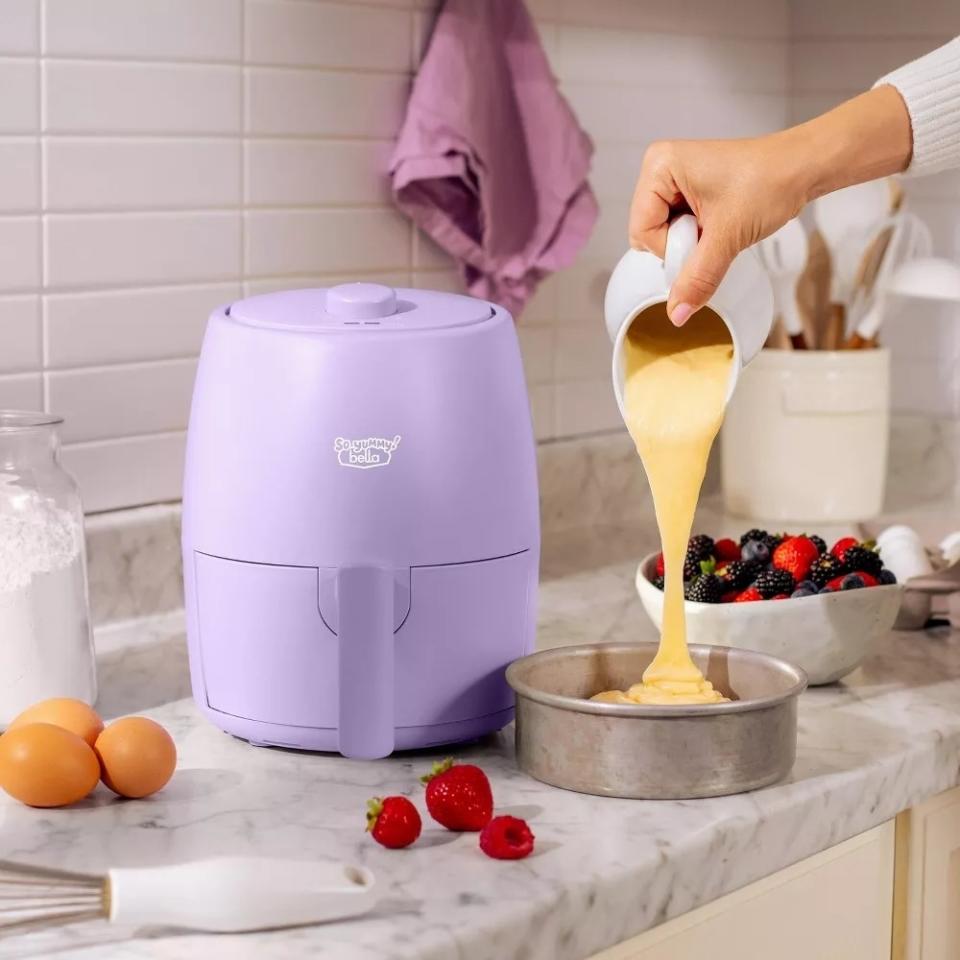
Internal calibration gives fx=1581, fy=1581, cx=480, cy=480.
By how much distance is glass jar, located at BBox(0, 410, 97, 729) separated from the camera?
108 centimetres

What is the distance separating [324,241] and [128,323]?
235 millimetres

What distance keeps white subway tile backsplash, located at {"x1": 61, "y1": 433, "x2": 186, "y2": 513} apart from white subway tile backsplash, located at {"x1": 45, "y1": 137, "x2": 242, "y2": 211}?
0.21 m

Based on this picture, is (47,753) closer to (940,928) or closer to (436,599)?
(436,599)

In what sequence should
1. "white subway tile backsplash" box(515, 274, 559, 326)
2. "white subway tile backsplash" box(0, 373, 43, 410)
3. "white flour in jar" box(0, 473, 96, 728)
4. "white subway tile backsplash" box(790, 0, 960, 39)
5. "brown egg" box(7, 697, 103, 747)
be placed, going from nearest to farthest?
"brown egg" box(7, 697, 103, 747) < "white flour in jar" box(0, 473, 96, 728) < "white subway tile backsplash" box(0, 373, 43, 410) < "white subway tile backsplash" box(515, 274, 559, 326) < "white subway tile backsplash" box(790, 0, 960, 39)

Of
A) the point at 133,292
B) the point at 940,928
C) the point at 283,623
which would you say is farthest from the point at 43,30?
the point at 940,928

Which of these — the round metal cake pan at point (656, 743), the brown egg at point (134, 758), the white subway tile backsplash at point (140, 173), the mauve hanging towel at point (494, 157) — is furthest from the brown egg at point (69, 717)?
the mauve hanging towel at point (494, 157)

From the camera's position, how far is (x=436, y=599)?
39.6 inches

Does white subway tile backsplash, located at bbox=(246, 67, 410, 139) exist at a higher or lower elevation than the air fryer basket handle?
higher

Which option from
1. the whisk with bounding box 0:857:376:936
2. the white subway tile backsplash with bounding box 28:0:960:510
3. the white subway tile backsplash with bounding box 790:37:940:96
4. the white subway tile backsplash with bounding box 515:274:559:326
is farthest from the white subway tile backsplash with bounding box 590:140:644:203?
the whisk with bounding box 0:857:376:936

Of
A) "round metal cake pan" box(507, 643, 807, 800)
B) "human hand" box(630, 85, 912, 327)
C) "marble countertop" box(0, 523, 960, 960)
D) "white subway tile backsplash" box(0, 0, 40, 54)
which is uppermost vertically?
"white subway tile backsplash" box(0, 0, 40, 54)

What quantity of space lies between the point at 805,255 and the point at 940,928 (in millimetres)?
882

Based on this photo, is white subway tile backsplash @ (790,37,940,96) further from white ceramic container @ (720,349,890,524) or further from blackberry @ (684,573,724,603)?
blackberry @ (684,573,724,603)

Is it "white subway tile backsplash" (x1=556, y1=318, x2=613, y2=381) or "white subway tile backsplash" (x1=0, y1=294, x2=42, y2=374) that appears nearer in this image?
"white subway tile backsplash" (x1=0, y1=294, x2=42, y2=374)

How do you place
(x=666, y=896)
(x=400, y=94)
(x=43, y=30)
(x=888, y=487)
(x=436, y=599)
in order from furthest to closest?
(x=888, y=487) < (x=400, y=94) < (x=43, y=30) < (x=436, y=599) < (x=666, y=896)
